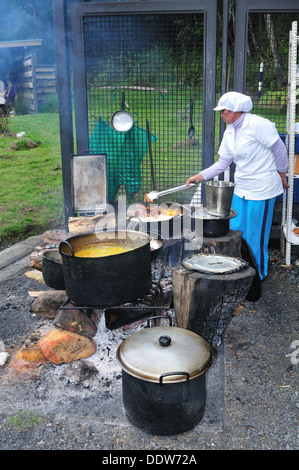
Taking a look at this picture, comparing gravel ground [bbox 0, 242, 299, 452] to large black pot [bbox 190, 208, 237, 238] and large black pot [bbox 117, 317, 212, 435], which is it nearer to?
large black pot [bbox 117, 317, 212, 435]

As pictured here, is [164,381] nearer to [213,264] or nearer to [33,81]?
[213,264]

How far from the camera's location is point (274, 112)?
7129mm

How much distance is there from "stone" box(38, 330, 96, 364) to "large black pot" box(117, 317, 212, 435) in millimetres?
957

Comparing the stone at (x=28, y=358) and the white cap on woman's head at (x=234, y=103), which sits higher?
the white cap on woman's head at (x=234, y=103)

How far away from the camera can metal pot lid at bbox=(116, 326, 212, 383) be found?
10.1 ft

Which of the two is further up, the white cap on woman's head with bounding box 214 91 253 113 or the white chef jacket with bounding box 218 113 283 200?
the white cap on woman's head with bounding box 214 91 253 113

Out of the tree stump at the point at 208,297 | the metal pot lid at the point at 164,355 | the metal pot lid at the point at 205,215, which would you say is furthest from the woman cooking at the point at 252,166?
the metal pot lid at the point at 164,355

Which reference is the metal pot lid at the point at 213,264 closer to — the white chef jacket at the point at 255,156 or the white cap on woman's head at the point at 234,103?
the white chef jacket at the point at 255,156

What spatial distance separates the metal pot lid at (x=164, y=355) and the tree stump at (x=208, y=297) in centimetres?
69

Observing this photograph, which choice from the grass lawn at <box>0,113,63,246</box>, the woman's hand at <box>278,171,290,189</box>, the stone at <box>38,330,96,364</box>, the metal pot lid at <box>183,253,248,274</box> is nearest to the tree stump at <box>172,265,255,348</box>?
the metal pot lid at <box>183,253,248,274</box>

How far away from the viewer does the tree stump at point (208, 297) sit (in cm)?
404
